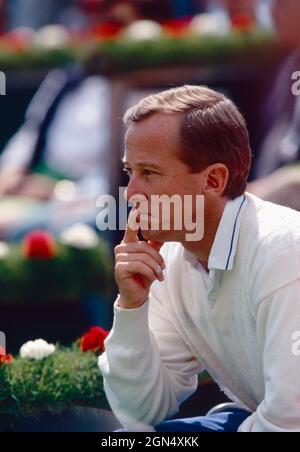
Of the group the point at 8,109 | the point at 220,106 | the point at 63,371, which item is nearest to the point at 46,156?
the point at 8,109

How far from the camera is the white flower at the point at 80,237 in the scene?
4.08 metres

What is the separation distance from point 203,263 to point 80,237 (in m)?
2.01

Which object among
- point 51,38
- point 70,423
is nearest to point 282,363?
point 70,423

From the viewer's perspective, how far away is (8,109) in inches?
214

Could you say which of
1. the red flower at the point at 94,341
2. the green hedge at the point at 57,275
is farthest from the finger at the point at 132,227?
the green hedge at the point at 57,275

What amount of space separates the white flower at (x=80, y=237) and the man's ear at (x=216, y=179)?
1995mm

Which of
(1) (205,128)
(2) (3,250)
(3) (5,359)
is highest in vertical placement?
(1) (205,128)

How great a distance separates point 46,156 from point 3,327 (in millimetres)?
1576

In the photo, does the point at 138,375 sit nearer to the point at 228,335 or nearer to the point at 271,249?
the point at 228,335

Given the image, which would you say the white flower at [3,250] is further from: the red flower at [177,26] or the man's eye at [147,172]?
the man's eye at [147,172]

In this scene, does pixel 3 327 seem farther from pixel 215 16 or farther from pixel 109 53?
pixel 215 16

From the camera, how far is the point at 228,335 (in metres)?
2.09

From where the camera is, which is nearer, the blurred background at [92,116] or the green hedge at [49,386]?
the green hedge at [49,386]

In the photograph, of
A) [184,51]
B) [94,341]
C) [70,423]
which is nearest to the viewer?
[70,423]
